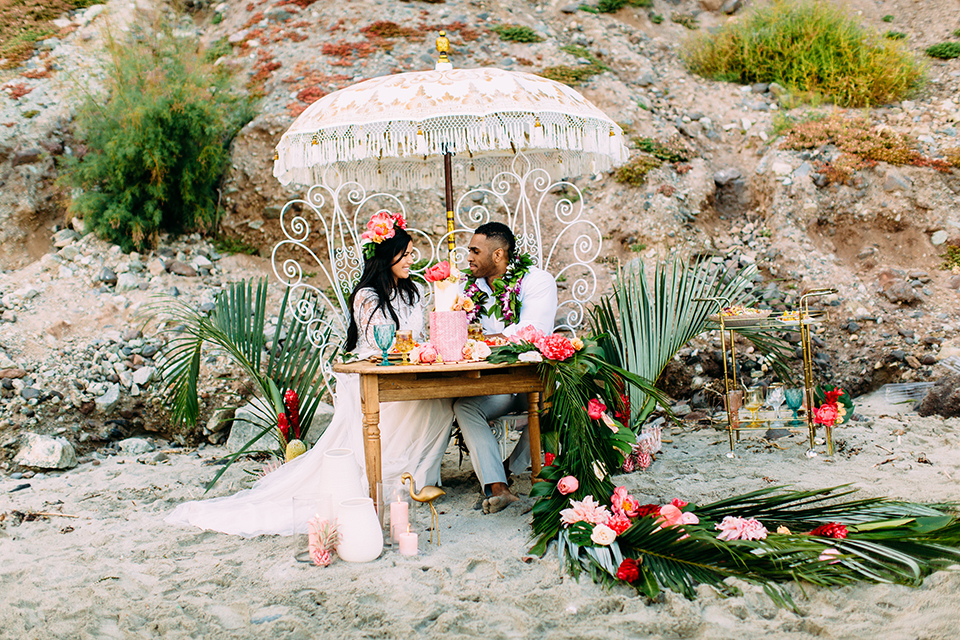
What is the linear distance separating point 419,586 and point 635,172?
21.9 ft

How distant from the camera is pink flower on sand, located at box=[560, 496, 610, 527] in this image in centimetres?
284

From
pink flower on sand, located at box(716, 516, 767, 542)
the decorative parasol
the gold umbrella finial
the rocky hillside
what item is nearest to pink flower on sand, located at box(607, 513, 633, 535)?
pink flower on sand, located at box(716, 516, 767, 542)

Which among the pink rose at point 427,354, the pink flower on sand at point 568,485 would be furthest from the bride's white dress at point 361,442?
the pink flower on sand at point 568,485

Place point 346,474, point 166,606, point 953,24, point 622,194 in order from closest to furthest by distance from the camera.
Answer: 1. point 166,606
2. point 346,474
3. point 622,194
4. point 953,24

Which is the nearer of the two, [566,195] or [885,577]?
[885,577]

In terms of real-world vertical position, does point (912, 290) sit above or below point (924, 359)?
above

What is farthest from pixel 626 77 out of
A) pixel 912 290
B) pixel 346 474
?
pixel 346 474

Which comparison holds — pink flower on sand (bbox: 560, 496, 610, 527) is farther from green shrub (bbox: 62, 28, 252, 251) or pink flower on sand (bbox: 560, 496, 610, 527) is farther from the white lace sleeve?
green shrub (bbox: 62, 28, 252, 251)

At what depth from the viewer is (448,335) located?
3316mm

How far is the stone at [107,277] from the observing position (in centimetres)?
730

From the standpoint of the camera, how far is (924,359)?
6129 millimetres

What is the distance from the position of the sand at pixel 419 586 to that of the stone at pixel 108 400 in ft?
5.54

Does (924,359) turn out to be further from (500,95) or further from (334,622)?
(334,622)

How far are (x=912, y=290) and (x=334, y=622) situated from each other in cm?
682
